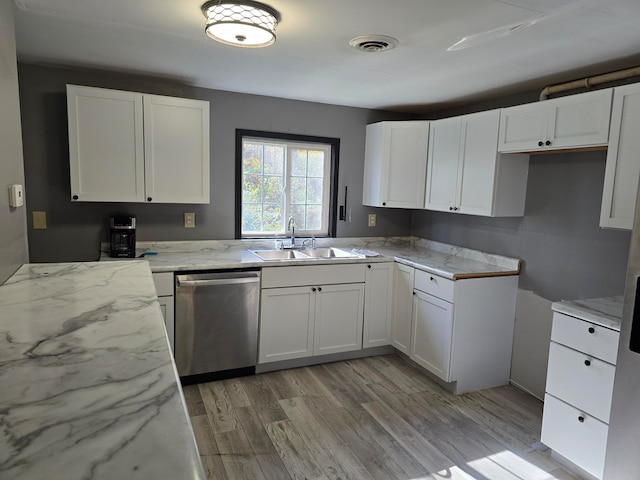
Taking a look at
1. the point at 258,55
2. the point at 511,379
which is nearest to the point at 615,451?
the point at 511,379

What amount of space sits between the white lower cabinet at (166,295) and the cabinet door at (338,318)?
1070mm

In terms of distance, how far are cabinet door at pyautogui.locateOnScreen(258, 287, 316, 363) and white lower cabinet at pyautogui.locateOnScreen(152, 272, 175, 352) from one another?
2.08 ft

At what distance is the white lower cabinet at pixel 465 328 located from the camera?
2.96m

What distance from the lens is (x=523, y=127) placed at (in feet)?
8.95

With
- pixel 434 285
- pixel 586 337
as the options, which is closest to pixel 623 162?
pixel 586 337

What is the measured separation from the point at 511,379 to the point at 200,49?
10.3 ft

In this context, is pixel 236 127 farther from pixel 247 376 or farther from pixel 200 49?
pixel 247 376

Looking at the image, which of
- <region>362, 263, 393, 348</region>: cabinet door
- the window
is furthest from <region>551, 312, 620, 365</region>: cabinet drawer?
the window

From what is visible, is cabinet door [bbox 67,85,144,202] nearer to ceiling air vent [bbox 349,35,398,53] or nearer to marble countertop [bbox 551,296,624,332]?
ceiling air vent [bbox 349,35,398,53]

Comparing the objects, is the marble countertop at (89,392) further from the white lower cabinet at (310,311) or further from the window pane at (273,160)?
the window pane at (273,160)

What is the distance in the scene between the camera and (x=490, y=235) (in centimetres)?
338

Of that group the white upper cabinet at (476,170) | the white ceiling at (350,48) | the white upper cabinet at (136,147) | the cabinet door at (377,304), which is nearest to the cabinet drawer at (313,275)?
the cabinet door at (377,304)

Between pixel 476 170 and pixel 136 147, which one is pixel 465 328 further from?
pixel 136 147

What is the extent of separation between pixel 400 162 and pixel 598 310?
2.01m
